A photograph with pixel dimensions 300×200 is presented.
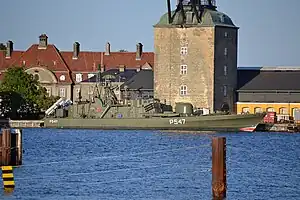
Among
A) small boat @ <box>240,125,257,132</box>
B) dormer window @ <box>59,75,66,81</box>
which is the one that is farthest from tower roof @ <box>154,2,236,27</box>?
dormer window @ <box>59,75,66,81</box>

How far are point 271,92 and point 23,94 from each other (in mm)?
20972

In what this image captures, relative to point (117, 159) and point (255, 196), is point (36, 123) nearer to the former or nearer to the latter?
point (117, 159)

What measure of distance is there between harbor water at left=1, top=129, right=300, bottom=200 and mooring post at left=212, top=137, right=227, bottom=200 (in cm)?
111

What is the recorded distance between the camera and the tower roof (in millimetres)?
91188

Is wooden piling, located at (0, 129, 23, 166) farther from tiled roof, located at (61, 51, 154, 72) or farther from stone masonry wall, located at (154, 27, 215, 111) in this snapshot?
tiled roof, located at (61, 51, 154, 72)

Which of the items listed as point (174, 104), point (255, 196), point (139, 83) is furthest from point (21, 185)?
point (139, 83)

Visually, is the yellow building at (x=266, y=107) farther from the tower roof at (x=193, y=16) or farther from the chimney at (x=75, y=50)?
the chimney at (x=75, y=50)

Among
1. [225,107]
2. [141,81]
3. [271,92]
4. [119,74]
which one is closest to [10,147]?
[225,107]

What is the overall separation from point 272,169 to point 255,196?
1013 cm

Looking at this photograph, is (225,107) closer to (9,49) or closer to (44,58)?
(44,58)

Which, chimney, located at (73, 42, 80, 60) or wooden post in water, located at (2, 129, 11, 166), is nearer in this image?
wooden post in water, located at (2, 129, 11, 166)

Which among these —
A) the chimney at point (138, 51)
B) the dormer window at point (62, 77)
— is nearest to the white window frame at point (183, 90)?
the dormer window at point (62, 77)

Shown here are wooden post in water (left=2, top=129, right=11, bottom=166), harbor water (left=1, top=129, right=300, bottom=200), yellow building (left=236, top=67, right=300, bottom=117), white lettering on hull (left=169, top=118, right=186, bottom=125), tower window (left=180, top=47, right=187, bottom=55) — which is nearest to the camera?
harbor water (left=1, top=129, right=300, bottom=200)

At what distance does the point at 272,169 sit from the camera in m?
46.5
